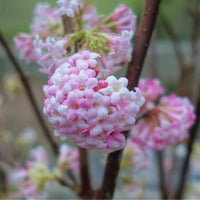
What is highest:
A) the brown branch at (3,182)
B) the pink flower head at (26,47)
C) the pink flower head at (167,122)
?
the pink flower head at (26,47)

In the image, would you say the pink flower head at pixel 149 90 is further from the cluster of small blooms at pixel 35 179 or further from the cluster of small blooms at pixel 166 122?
the cluster of small blooms at pixel 35 179

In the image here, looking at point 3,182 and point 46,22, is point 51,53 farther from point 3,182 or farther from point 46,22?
point 3,182

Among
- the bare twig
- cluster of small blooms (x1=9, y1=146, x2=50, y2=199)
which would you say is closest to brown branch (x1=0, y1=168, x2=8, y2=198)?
the bare twig

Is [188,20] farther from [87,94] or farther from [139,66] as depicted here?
[87,94]

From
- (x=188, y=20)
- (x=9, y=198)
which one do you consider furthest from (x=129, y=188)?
(x=188, y=20)

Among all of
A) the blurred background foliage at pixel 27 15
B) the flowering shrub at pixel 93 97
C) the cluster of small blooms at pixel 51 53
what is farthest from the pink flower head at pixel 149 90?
the blurred background foliage at pixel 27 15

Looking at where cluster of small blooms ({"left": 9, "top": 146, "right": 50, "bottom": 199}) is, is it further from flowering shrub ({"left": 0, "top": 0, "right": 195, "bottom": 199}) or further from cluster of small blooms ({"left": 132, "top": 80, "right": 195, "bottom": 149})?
cluster of small blooms ({"left": 132, "top": 80, "right": 195, "bottom": 149})

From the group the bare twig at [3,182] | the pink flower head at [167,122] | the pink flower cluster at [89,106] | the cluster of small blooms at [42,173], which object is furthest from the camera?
the bare twig at [3,182]
